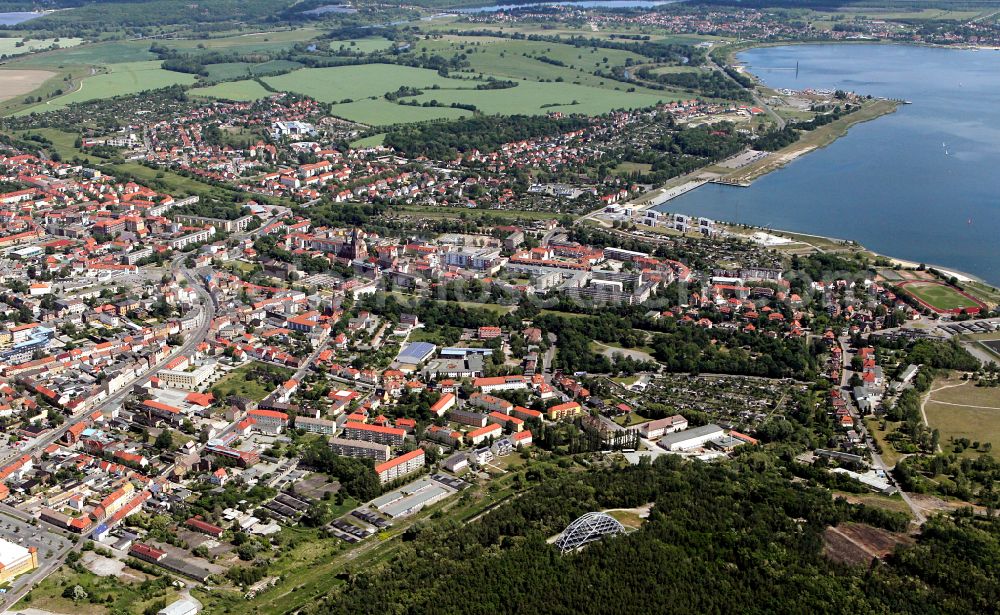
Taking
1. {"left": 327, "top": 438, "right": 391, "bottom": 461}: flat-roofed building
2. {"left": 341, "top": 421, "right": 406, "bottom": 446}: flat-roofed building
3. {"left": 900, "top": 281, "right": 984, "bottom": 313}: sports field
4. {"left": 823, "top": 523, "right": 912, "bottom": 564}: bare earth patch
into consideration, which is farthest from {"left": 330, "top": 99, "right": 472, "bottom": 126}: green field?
{"left": 823, "top": 523, "right": 912, "bottom": 564}: bare earth patch

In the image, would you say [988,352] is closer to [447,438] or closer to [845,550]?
[845,550]

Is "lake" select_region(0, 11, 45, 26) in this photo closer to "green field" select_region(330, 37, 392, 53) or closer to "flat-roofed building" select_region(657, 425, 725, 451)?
"green field" select_region(330, 37, 392, 53)

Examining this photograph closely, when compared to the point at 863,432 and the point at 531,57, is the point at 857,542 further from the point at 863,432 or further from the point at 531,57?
the point at 531,57

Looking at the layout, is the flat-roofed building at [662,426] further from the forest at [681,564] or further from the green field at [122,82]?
the green field at [122,82]

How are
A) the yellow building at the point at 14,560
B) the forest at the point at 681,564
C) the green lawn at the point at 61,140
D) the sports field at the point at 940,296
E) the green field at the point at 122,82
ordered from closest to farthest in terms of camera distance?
the forest at the point at 681,564 → the yellow building at the point at 14,560 → the sports field at the point at 940,296 → the green lawn at the point at 61,140 → the green field at the point at 122,82

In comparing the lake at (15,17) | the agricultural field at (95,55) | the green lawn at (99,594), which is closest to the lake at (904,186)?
the green lawn at (99,594)

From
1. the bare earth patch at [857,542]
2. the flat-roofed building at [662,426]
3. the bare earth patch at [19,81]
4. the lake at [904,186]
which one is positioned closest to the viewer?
the bare earth patch at [857,542]

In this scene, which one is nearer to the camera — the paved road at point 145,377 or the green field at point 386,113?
the paved road at point 145,377
